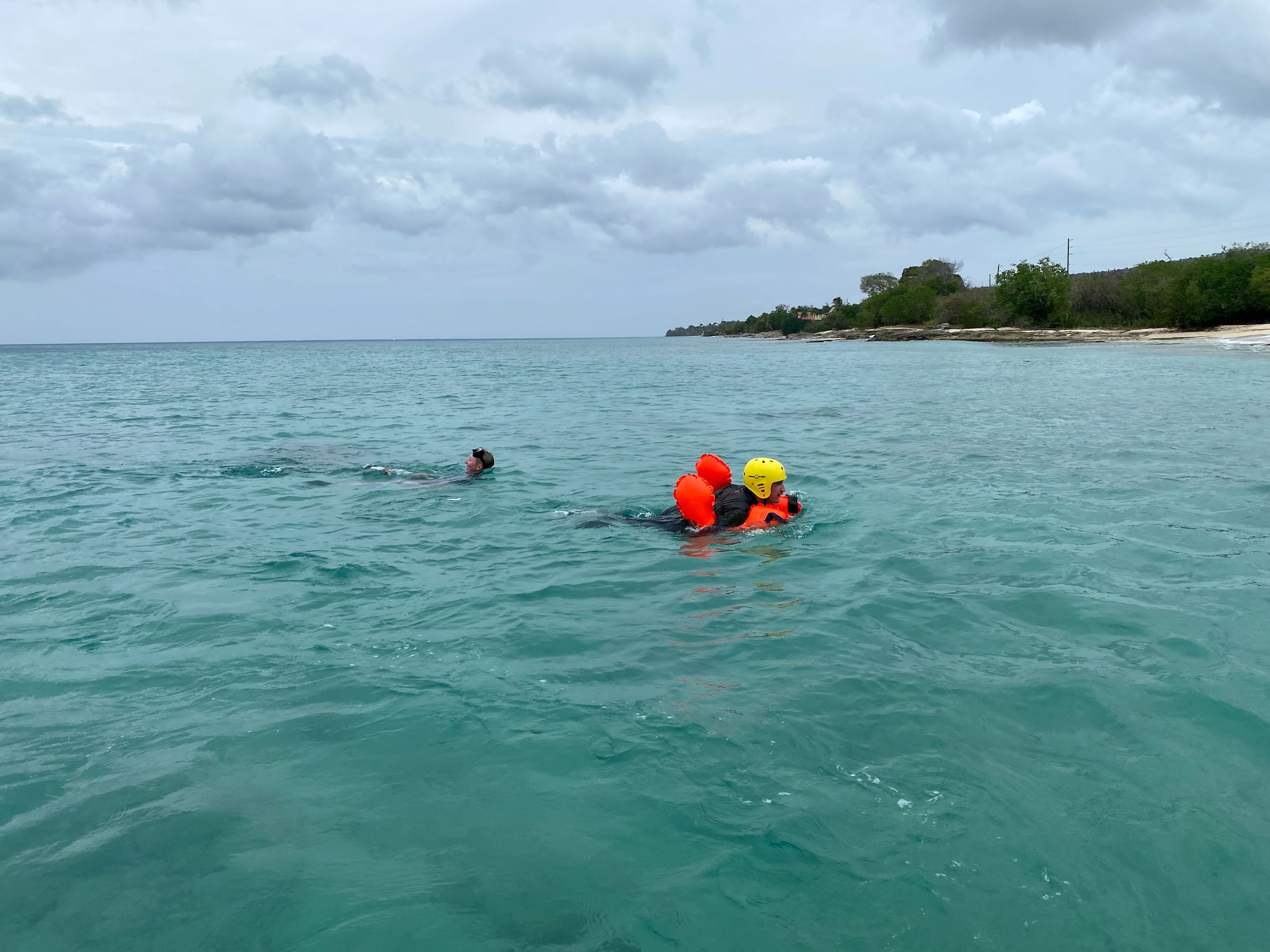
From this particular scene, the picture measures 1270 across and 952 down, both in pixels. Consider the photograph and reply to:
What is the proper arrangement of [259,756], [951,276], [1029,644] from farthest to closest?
[951,276], [1029,644], [259,756]

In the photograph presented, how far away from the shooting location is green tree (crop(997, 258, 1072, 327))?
274ft

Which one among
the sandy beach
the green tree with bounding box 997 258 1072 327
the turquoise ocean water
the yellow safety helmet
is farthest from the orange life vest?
the green tree with bounding box 997 258 1072 327

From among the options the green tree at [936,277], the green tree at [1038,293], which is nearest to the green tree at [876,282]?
the green tree at [936,277]

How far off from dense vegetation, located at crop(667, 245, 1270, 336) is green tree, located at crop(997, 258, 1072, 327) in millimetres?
75

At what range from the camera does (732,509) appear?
10.9m

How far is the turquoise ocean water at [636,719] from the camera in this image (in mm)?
4078

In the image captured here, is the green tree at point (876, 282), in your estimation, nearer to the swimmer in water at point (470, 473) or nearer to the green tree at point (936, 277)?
the green tree at point (936, 277)

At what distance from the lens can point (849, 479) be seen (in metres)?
14.7

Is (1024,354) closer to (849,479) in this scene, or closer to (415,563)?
(849,479)

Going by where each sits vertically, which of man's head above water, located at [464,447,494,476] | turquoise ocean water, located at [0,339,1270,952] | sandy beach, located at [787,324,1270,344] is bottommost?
turquoise ocean water, located at [0,339,1270,952]

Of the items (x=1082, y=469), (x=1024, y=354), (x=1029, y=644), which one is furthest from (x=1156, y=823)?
(x=1024, y=354)

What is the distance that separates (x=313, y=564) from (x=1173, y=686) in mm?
8727

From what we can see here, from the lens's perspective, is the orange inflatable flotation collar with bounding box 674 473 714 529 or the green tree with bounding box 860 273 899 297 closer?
the orange inflatable flotation collar with bounding box 674 473 714 529

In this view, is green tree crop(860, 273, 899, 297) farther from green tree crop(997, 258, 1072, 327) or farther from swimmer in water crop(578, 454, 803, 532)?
swimmer in water crop(578, 454, 803, 532)
